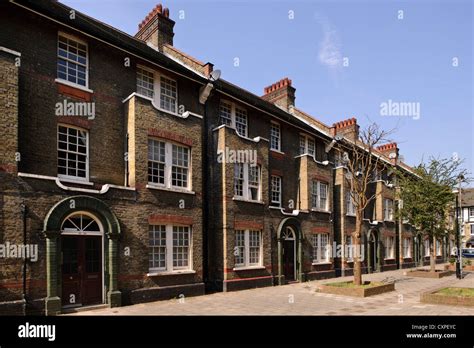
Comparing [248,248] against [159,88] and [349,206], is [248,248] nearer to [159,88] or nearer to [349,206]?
[159,88]

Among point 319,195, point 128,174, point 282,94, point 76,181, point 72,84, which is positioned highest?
point 282,94

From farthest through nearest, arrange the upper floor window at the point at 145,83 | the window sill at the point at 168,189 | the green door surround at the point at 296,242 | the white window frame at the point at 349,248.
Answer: the white window frame at the point at 349,248
the green door surround at the point at 296,242
the upper floor window at the point at 145,83
the window sill at the point at 168,189


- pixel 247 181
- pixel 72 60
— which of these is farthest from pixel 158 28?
pixel 247 181

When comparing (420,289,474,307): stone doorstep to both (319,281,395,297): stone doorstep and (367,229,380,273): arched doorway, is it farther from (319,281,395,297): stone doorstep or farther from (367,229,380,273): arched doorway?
(367,229,380,273): arched doorway

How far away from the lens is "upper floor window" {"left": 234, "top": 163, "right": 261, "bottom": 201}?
1827 centimetres

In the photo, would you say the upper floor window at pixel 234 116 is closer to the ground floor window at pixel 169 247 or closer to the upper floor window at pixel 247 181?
the upper floor window at pixel 247 181

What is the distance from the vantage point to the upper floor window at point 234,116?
18906 millimetres

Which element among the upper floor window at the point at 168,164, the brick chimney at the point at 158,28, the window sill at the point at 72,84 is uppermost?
the brick chimney at the point at 158,28

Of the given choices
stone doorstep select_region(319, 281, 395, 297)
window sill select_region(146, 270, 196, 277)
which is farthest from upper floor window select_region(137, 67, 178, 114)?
stone doorstep select_region(319, 281, 395, 297)

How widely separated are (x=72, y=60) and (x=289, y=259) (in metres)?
14.7

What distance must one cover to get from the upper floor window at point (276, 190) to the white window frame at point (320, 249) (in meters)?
3.61

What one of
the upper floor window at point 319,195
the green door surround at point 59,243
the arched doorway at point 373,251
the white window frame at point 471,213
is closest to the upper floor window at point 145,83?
the green door surround at point 59,243

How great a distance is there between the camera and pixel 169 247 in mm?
14914
